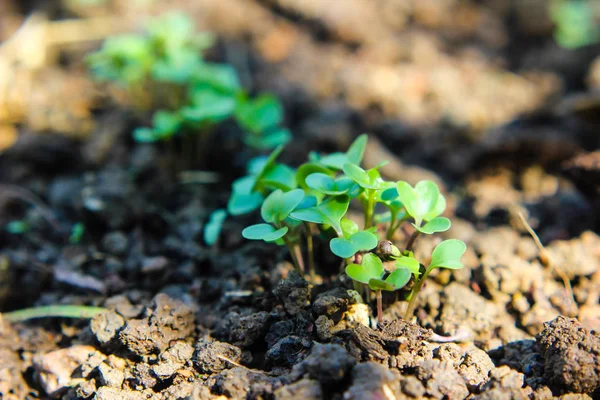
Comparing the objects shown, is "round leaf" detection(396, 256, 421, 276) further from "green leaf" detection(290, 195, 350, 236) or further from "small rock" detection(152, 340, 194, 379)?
"small rock" detection(152, 340, 194, 379)

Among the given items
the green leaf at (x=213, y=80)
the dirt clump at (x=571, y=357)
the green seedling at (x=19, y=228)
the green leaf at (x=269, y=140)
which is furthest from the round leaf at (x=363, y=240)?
the green seedling at (x=19, y=228)

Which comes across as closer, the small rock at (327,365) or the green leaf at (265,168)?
the small rock at (327,365)

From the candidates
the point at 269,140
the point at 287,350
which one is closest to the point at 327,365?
the point at 287,350

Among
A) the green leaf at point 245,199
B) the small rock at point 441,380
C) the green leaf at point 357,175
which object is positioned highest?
the green leaf at point 357,175

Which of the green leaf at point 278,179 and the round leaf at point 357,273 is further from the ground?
the green leaf at point 278,179

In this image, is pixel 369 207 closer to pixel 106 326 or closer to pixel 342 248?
pixel 342 248

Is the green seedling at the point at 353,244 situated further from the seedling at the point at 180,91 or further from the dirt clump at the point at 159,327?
the seedling at the point at 180,91

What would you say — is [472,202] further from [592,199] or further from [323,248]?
[323,248]

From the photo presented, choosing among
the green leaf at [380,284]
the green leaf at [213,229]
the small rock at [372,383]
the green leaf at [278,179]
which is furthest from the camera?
the green leaf at [213,229]

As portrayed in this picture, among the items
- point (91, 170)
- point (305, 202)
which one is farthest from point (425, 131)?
point (91, 170)
